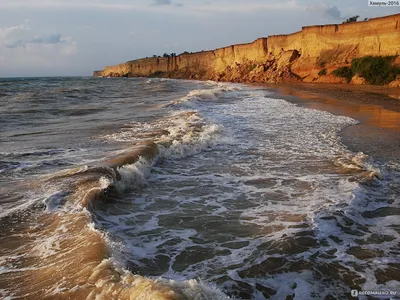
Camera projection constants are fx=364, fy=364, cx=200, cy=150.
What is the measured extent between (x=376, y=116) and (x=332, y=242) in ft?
36.7

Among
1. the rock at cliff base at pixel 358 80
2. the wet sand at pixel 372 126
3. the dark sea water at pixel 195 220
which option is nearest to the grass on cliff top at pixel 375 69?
the rock at cliff base at pixel 358 80

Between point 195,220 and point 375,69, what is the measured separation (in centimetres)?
2941

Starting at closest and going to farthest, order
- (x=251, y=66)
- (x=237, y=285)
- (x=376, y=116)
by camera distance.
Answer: (x=237, y=285) → (x=376, y=116) → (x=251, y=66)

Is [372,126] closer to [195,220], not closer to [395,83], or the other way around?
[195,220]

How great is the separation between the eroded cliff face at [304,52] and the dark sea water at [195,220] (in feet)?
83.8

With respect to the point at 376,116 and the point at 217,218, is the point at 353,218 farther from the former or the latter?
the point at 376,116

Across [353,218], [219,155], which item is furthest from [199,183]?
[353,218]

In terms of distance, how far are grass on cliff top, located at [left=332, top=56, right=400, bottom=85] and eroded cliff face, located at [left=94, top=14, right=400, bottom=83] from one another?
29.3 inches

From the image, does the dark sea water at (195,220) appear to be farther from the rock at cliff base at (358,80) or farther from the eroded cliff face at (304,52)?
the eroded cliff face at (304,52)

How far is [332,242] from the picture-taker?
4.39 m

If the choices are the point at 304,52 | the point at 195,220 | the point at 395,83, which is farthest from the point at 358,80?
the point at 195,220

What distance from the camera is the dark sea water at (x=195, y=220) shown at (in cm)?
355

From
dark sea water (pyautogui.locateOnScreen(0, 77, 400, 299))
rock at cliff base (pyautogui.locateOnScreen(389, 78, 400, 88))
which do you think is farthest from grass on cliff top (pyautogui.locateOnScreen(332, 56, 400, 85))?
dark sea water (pyautogui.locateOnScreen(0, 77, 400, 299))

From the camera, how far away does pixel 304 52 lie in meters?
42.4
